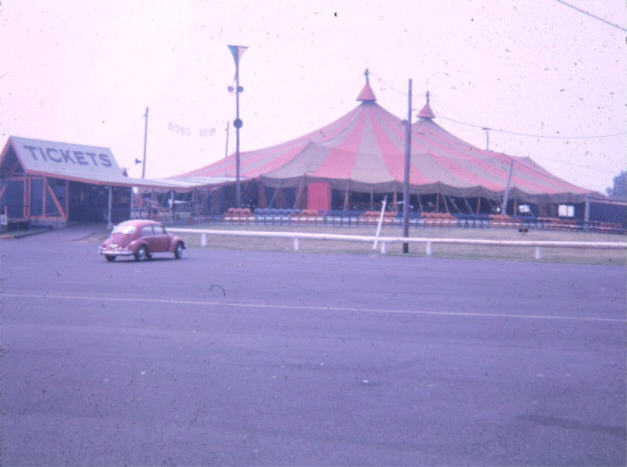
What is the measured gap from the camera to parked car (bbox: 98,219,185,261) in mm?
21625

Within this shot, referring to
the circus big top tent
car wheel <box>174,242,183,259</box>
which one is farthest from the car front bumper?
the circus big top tent

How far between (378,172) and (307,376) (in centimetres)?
4064

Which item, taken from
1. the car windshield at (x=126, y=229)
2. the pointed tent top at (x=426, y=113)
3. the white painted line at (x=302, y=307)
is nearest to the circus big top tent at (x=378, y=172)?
the pointed tent top at (x=426, y=113)

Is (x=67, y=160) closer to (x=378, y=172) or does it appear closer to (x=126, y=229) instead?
(x=378, y=172)

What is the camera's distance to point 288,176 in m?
Result: 47.0

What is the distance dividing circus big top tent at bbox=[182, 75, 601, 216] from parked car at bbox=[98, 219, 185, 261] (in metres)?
23.0

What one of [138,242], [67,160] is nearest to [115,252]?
[138,242]

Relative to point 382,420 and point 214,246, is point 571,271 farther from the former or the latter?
point 382,420

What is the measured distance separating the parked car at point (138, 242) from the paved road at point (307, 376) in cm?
698

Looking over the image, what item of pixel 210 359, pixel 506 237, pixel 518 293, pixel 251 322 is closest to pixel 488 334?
pixel 251 322

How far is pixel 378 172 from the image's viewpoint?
4712 centimetres

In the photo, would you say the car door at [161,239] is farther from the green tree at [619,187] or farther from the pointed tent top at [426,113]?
the green tree at [619,187]

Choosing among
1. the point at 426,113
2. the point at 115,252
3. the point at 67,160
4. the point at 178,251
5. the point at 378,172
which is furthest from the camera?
the point at 426,113

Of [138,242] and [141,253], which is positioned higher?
[138,242]
